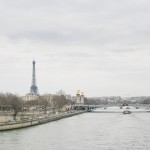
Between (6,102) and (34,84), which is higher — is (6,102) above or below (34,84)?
below

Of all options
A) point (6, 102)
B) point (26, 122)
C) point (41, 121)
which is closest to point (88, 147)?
point (26, 122)

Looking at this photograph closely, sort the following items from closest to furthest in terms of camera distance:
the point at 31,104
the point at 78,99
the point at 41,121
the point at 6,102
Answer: the point at 41,121, the point at 6,102, the point at 31,104, the point at 78,99

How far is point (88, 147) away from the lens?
2636 centimetres

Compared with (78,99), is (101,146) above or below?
below

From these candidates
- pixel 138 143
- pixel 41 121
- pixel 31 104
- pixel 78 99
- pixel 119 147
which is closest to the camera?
pixel 119 147

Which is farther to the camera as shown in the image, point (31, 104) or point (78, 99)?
point (78, 99)

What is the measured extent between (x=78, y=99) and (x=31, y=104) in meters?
33.5

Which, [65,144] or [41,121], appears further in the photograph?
[41,121]

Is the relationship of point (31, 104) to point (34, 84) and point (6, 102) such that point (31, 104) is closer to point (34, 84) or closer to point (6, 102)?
point (6, 102)

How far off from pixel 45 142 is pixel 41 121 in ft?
64.8

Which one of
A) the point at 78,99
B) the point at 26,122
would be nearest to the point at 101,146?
the point at 26,122

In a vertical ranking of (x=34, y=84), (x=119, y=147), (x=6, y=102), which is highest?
(x=34, y=84)

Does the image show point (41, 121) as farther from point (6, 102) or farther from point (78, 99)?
point (78, 99)

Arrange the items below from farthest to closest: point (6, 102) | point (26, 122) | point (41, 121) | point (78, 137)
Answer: point (6, 102), point (41, 121), point (26, 122), point (78, 137)
